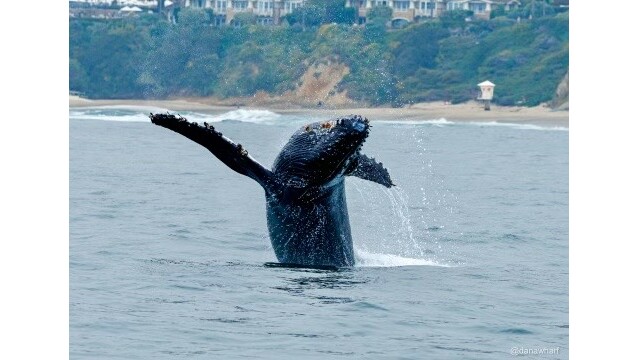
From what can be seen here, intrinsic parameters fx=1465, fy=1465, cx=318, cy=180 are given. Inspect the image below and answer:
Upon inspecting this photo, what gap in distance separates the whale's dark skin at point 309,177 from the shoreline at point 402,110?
7052cm

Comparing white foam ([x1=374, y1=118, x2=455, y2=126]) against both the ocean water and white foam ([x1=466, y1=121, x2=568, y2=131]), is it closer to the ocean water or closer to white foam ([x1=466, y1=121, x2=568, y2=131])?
white foam ([x1=466, y1=121, x2=568, y2=131])

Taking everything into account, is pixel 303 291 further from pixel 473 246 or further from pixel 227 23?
pixel 227 23

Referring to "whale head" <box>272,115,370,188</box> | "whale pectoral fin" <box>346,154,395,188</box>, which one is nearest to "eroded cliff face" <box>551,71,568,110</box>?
"whale pectoral fin" <box>346,154,395,188</box>

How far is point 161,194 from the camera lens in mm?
32750

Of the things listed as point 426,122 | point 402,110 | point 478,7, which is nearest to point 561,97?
point 426,122

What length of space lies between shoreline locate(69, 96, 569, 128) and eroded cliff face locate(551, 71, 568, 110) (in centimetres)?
68

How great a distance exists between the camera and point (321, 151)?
16.9m

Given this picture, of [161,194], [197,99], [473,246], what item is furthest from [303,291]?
[197,99]

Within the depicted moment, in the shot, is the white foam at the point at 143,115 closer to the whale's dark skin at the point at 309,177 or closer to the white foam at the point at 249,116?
the white foam at the point at 249,116

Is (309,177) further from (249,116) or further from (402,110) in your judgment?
(402,110)

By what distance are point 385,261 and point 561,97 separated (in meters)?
77.5

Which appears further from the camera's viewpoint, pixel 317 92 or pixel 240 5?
pixel 240 5

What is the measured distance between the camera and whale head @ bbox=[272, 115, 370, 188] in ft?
54.3
